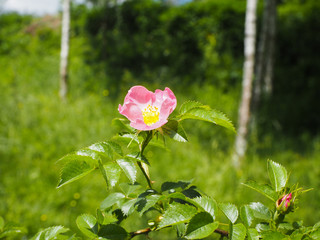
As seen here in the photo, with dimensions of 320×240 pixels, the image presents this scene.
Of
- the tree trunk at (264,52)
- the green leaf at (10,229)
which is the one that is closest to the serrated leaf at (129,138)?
the green leaf at (10,229)

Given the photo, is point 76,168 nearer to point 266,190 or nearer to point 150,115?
point 150,115

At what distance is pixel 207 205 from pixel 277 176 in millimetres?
194

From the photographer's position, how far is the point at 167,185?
73cm

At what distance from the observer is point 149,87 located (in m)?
5.73

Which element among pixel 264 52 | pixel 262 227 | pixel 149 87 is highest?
pixel 264 52

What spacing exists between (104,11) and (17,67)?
7.80ft

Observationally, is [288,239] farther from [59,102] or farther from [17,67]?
[17,67]

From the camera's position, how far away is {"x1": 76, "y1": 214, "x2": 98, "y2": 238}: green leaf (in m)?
0.64

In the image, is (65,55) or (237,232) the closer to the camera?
(237,232)

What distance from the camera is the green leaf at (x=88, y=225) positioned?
645mm

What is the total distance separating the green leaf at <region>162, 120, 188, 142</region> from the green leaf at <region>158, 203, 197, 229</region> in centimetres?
13

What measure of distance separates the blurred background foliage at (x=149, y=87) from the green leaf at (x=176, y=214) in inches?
58.8

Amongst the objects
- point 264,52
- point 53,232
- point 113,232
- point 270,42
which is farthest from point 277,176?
point 270,42

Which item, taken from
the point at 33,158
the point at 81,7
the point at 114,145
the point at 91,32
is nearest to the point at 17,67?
the point at 91,32
